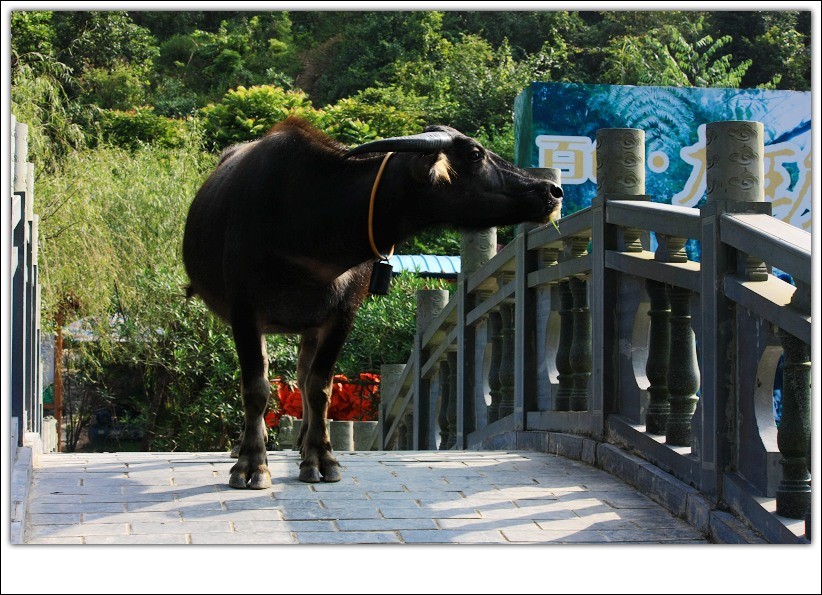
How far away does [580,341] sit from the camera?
5.89 metres

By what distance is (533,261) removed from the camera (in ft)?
21.9

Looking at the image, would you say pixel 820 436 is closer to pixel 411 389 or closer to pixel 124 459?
pixel 124 459

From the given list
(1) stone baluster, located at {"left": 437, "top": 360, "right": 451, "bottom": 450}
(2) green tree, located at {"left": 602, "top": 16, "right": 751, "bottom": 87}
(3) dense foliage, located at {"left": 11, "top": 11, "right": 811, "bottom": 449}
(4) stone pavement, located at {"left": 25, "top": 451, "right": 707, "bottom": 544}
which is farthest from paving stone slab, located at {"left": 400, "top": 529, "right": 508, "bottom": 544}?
(2) green tree, located at {"left": 602, "top": 16, "right": 751, "bottom": 87}

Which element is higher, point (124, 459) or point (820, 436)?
point (820, 436)

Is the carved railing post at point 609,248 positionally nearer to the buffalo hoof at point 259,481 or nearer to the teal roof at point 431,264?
the buffalo hoof at point 259,481

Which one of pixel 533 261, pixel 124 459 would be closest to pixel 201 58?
pixel 533 261

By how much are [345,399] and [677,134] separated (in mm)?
5156

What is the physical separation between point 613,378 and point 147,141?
41.4 ft

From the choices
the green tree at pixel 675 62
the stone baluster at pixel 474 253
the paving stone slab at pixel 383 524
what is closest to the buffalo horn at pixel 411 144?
the paving stone slab at pixel 383 524

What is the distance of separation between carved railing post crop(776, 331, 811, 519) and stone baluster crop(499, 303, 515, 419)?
145 inches

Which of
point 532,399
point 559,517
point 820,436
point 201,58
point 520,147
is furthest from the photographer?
point 520,147

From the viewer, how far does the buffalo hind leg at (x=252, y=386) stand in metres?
4.57

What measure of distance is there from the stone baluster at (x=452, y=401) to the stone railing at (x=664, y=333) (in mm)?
583

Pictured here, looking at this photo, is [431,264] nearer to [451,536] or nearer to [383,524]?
[383,524]
